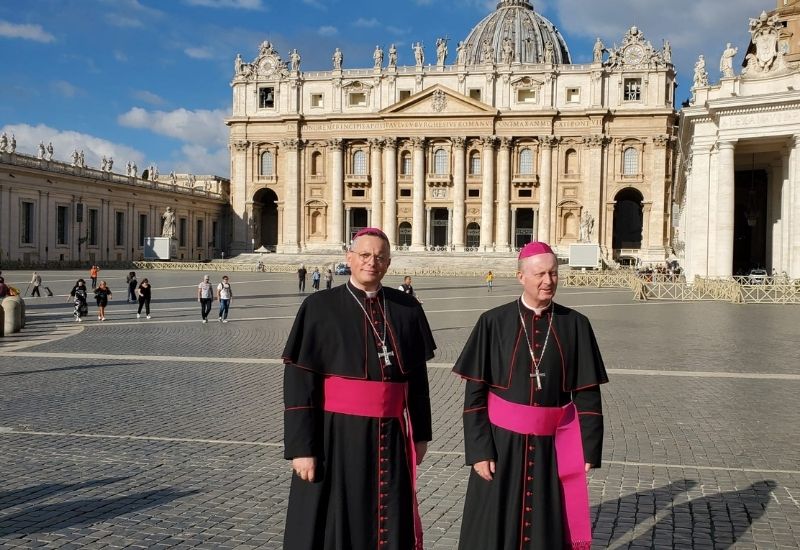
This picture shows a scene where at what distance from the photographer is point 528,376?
396 cm

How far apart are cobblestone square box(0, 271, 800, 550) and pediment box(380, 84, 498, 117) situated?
48.8m

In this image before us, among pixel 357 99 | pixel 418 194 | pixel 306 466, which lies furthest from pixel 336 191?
pixel 306 466

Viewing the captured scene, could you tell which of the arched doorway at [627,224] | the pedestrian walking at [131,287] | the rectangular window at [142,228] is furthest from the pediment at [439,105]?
the pedestrian walking at [131,287]

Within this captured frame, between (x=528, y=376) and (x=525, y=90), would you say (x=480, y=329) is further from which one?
(x=525, y=90)

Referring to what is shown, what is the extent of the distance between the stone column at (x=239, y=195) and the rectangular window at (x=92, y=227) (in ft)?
48.1

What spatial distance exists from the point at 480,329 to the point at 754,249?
134 ft

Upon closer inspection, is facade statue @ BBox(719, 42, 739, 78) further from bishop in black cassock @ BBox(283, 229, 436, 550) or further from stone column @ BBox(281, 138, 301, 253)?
stone column @ BBox(281, 138, 301, 253)

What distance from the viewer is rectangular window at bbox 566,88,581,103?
6203cm

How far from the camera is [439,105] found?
6288cm

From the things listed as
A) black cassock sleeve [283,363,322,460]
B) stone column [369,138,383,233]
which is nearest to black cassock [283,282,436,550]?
black cassock sleeve [283,363,322,460]

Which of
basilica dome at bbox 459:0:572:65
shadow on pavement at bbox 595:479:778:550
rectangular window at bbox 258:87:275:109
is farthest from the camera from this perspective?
basilica dome at bbox 459:0:572:65

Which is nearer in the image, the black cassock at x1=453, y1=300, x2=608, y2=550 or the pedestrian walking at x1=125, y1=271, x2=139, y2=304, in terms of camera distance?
the black cassock at x1=453, y1=300, x2=608, y2=550

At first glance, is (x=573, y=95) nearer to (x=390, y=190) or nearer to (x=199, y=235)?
(x=390, y=190)

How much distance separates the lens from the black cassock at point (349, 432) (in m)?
3.65
